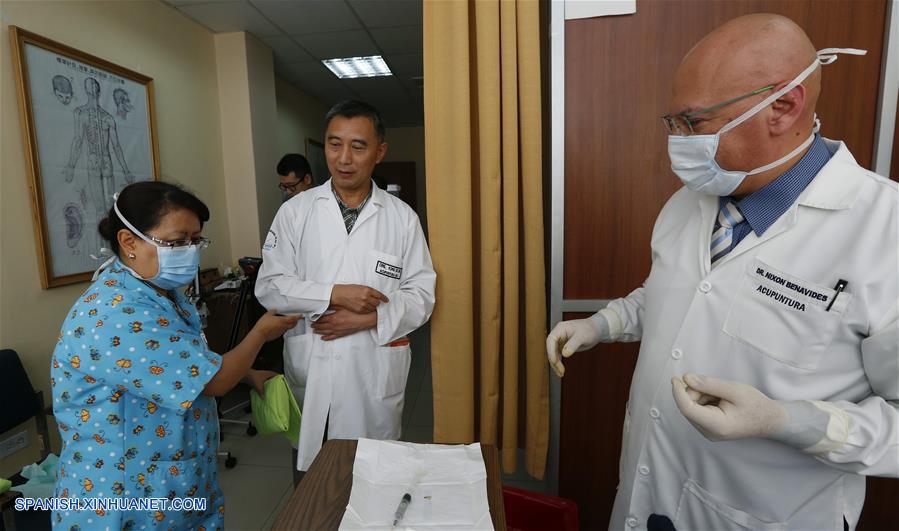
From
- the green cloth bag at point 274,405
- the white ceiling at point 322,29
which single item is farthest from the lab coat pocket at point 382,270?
the white ceiling at point 322,29

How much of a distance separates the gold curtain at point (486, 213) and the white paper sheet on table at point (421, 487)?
0.69 metres

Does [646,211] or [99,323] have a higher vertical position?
[646,211]

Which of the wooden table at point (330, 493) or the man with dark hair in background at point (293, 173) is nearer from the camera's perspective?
the wooden table at point (330, 493)

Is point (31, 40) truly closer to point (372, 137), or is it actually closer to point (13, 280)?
point (13, 280)

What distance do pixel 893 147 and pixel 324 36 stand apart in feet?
12.2

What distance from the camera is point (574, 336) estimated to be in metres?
1.06

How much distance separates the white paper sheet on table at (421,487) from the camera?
71 cm

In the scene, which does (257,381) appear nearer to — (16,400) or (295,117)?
(16,400)

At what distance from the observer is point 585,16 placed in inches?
53.6

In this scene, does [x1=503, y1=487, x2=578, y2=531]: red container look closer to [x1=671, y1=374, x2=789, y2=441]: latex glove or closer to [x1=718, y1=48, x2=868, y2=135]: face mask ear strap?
[x1=671, y1=374, x2=789, y2=441]: latex glove

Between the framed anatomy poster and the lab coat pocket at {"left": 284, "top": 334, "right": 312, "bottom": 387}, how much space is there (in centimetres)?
157

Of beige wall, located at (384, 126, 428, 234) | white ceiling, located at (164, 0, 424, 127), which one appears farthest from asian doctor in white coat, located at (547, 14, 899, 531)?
beige wall, located at (384, 126, 428, 234)

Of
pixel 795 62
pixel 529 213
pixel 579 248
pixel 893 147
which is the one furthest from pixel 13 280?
pixel 893 147

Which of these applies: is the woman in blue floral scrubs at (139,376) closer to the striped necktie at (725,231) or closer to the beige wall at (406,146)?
the striped necktie at (725,231)
